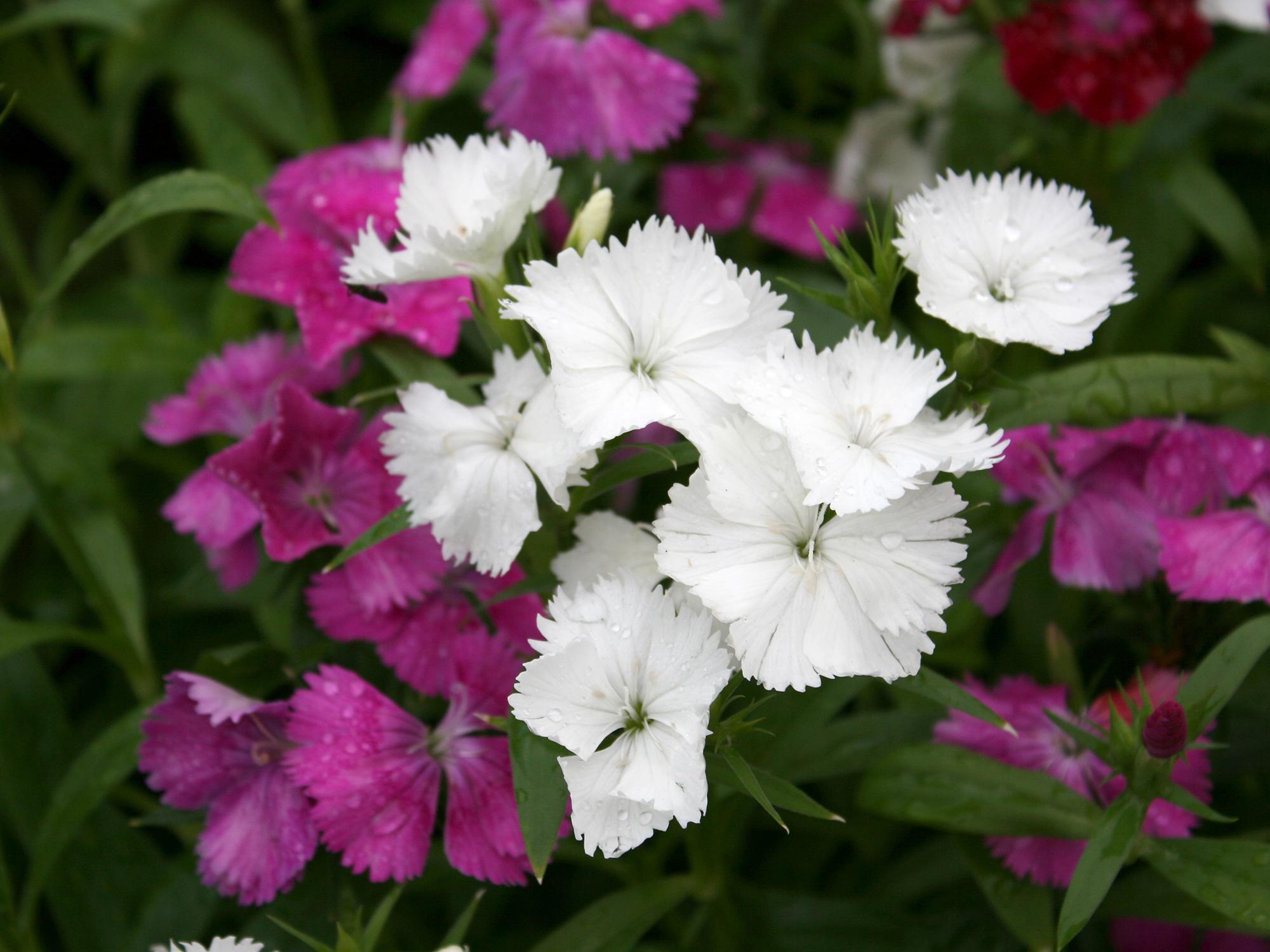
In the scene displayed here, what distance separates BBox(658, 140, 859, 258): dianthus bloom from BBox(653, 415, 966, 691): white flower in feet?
2.86

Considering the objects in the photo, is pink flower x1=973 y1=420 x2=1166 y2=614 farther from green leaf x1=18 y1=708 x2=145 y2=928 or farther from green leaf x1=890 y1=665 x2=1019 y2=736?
green leaf x1=18 y1=708 x2=145 y2=928

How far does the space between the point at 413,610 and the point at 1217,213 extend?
1149 millimetres

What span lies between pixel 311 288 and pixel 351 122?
0.98 meters

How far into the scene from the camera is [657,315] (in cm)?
80

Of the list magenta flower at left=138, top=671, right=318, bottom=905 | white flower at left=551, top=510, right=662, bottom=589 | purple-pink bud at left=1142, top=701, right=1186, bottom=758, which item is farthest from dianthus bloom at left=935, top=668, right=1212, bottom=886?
magenta flower at left=138, top=671, right=318, bottom=905

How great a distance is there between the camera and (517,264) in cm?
97

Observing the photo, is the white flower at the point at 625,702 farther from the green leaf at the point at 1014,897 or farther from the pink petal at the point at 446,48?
the pink petal at the point at 446,48

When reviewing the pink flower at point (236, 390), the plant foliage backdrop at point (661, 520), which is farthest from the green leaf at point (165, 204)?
the pink flower at point (236, 390)

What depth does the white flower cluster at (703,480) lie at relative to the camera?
724mm

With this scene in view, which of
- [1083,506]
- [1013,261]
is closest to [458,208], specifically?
[1013,261]

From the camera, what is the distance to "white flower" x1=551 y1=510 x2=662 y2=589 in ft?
2.72

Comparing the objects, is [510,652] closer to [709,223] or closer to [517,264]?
[517,264]

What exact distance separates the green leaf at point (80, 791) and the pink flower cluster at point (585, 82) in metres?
0.75

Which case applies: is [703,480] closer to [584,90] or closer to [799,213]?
[584,90]
